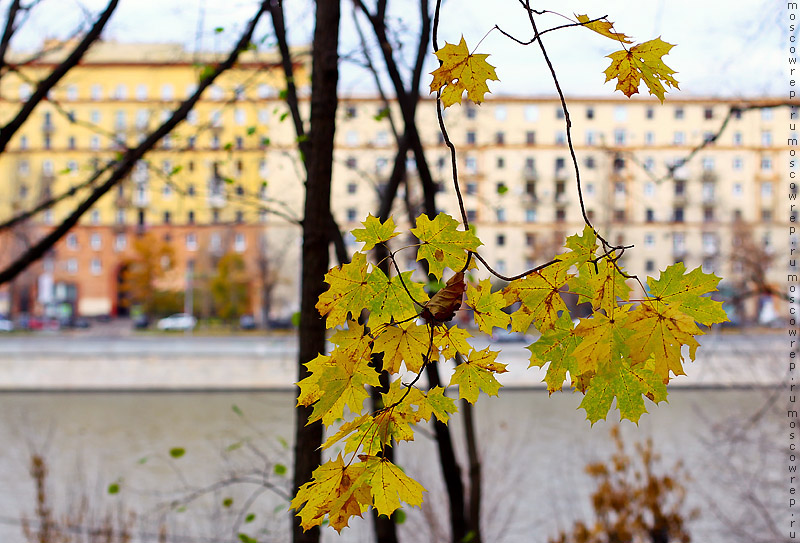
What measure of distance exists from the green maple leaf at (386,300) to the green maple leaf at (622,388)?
12 centimetres

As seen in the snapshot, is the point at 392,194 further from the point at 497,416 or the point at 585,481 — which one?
the point at 497,416

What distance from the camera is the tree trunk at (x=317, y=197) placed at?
1375 mm

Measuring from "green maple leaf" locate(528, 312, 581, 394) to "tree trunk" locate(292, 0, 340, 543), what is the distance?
89 cm

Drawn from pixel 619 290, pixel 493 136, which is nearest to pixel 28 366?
pixel 493 136

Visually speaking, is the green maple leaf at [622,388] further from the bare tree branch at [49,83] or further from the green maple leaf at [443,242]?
the bare tree branch at [49,83]

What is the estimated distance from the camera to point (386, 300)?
50cm

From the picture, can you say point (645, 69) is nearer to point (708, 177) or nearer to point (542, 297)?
point (542, 297)

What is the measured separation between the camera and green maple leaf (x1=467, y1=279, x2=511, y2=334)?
531 millimetres

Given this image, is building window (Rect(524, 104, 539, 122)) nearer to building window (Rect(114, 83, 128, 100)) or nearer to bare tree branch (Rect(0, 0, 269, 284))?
bare tree branch (Rect(0, 0, 269, 284))

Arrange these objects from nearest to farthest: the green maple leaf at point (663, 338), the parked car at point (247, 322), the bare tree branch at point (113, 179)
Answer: the green maple leaf at point (663, 338) → the bare tree branch at point (113, 179) → the parked car at point (247, 322)

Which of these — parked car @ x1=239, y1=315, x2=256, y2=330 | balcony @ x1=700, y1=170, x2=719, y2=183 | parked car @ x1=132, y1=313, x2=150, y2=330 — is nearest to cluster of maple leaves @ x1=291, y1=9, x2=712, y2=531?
balcony @ x1=700, y1=170, x2=719, y2=183

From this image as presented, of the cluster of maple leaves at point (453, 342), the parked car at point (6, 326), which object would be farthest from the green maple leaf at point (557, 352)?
the parked car at point (6, 326)

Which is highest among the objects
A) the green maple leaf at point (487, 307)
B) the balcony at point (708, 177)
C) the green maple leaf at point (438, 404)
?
the balcony at point (708, 177)

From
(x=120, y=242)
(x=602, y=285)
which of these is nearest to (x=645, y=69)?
(x=602, y=285)
